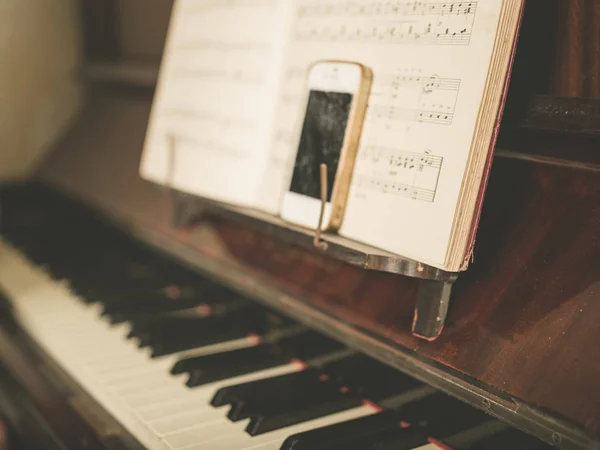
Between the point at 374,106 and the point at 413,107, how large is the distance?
8cm

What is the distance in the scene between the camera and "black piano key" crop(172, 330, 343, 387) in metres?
1.06

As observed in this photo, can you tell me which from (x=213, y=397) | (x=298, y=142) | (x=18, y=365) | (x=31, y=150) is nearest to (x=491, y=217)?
(x=298, y=142)

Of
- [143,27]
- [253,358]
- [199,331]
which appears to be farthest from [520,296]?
[143,27]

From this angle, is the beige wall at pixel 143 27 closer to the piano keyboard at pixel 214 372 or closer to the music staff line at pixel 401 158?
the piano keyboard at pixel 214 372

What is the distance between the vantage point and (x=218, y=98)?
1236 millimetres

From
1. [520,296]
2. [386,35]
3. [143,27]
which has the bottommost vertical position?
[520,296]

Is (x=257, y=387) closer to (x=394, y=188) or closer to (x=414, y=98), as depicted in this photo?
(x=394, y=188)

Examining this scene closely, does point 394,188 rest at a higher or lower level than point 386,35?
lower

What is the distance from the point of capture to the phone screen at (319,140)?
0.95 metres

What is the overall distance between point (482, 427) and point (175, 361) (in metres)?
0.59

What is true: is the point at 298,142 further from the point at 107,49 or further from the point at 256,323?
the point at 107,49

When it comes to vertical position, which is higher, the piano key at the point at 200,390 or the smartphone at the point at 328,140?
the smartphone at the point at 328,140

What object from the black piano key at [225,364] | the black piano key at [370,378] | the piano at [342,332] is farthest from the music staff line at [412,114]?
the black piano key at [225,364]

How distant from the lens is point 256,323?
1256 mm
